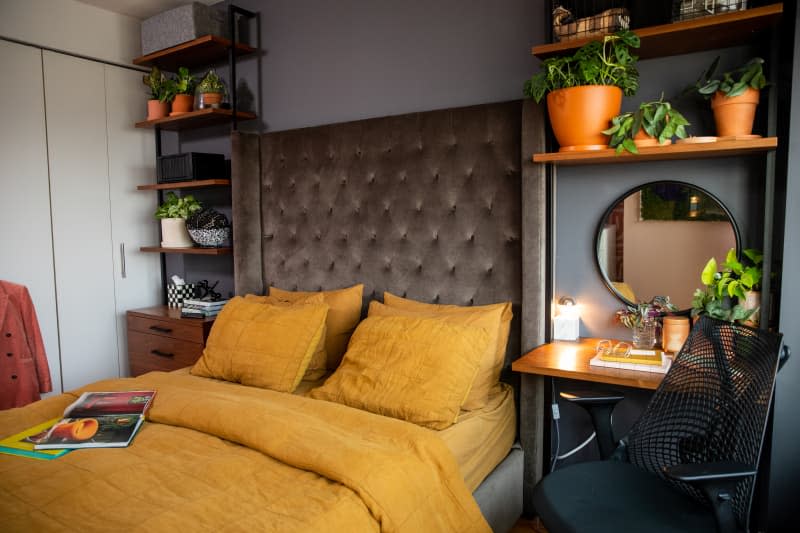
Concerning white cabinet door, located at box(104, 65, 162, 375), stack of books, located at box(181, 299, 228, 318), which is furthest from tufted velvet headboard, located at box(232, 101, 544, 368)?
white cabinet door, located at box(104, 65, 162, 375)

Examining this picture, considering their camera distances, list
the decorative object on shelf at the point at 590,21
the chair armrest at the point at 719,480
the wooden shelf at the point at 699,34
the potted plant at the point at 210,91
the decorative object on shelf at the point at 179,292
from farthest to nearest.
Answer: the decorative object on shelf at the point at 179,292 → the potted plant at the point at 210,91 → the decorative object on shelf at the point at 590,21 → the wooden shelf at the point at 699,34 → the chair armrest at the point at 719,480

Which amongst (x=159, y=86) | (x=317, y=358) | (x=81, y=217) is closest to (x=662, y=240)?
(x=317, y=358)

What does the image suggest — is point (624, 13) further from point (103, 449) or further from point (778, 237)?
point (103, 449)

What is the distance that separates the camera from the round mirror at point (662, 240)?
89.3 inches

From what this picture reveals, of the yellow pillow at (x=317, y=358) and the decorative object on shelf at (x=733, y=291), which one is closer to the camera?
the decorative object on shelf at (x=733, y=291)

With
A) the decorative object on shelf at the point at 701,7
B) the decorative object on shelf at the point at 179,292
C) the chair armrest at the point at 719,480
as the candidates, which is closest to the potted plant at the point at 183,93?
the decorative object on shelf at the point at 179,292

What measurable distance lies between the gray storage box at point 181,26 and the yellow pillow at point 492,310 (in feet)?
6.74

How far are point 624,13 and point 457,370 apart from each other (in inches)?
57.6

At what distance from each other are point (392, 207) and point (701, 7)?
1505 millimetres

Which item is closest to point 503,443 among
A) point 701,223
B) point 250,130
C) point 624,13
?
point 701,223

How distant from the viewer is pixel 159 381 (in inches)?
101

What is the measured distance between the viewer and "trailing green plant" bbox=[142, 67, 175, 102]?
3.66m

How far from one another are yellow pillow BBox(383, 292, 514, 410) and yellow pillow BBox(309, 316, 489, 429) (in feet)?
0.62

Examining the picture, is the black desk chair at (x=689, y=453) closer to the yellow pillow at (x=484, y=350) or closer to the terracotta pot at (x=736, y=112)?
the yellow pillow at (x=484, y=350)
